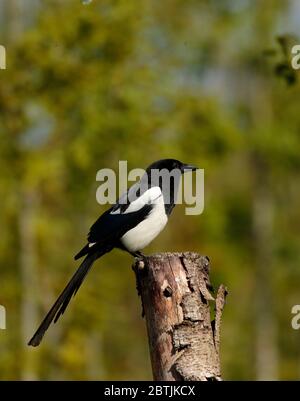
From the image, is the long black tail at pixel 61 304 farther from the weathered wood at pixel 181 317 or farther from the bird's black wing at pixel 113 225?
the weathered wood at pixel 181 317

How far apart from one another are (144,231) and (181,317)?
65.9 inches

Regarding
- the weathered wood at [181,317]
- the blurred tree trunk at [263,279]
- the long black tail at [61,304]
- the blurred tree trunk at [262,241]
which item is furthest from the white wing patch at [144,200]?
the blurred tree trunk at [263,279]

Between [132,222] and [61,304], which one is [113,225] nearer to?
[132,222]

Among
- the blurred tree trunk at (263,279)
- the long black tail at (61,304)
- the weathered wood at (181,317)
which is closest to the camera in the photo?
the weathered wood at (181,317)

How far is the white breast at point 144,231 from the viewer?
7352 millimetres

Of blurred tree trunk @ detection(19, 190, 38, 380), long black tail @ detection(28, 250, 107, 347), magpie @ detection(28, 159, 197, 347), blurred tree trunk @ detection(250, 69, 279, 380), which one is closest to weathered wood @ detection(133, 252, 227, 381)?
long black tail @ detection(28, 250, 107, 347)

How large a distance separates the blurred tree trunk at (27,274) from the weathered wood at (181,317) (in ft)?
28.8

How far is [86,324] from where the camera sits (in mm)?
15320

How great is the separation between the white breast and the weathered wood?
4.14 feet

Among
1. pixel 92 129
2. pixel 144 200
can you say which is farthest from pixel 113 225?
pixel 92 129

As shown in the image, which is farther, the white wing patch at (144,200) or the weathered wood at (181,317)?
the white wing patch at (144,200)

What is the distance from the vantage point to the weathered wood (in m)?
5.66

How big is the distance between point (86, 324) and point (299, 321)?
7128 mm

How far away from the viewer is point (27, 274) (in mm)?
15062
